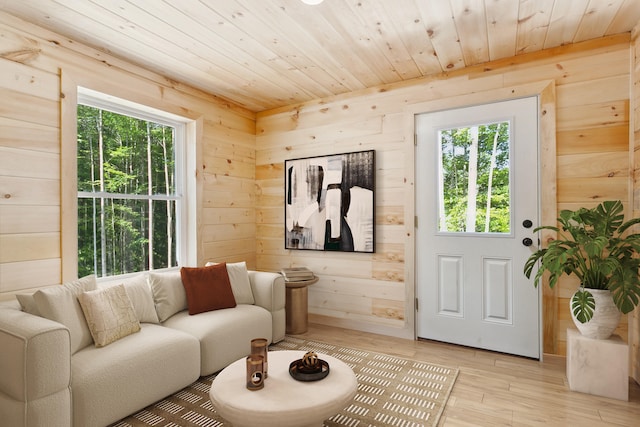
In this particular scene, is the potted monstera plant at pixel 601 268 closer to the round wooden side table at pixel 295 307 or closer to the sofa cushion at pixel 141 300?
the round wooden side table at pixel 295 307

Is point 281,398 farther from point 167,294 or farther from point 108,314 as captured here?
point 167,294

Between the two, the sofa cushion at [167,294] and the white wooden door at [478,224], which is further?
the white wooden door at [478,224]

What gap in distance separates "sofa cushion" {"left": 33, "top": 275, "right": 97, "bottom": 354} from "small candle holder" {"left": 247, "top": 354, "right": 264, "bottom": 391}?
1.09 metres

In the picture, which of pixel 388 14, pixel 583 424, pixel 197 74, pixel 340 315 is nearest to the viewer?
pixel 583 424

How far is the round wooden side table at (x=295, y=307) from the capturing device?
3533 mm

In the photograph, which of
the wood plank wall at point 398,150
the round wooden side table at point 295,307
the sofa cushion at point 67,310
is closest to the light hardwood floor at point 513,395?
the wood plank wall at point 398,150

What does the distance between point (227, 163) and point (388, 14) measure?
2.37 metres

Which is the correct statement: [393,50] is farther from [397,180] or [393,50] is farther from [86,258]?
[86,258]

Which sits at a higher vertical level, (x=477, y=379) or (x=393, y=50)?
(x=393, y=50)

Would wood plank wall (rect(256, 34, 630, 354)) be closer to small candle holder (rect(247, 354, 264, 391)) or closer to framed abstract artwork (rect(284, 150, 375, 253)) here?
framed abstract artwork (rect(284, 150, 375, 253))

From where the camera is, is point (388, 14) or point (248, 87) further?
point (248, 87)

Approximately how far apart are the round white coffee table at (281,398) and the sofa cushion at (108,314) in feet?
2.70

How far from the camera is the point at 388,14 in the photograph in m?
2.33

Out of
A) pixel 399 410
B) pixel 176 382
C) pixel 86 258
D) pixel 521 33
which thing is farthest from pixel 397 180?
pixel 86 258
